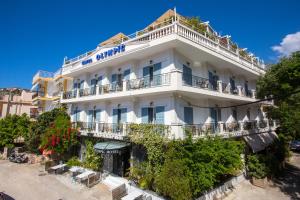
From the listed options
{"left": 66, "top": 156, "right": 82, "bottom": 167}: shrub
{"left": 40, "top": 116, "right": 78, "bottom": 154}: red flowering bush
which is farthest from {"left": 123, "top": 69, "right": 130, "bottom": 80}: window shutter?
{"left": 66, "top": 156, "right": 82, "bottom": 167}: shrub

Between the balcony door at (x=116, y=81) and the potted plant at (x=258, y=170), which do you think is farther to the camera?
the balcony door at (x=116, y=81)

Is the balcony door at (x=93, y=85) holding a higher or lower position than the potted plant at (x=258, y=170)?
higher

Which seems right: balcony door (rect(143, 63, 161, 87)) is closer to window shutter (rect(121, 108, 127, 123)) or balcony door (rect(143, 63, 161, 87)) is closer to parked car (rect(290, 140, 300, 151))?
window shutter (rect(121, 108, 127, 123))

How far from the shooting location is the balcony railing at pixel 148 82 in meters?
15.1

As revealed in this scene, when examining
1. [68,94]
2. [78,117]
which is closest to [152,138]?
[78,117]

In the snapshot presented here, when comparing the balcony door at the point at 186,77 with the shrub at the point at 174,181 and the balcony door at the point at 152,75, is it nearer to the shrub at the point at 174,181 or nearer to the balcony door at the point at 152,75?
the balcony door at the point at 152,75

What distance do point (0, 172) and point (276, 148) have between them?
32.0 m

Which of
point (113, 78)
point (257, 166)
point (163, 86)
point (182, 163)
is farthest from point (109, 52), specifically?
point (257, 166)

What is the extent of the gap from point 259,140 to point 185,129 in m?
13.9

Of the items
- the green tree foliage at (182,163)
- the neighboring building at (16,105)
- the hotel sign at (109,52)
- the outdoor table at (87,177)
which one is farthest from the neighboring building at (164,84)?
the neighboring building at (16,105)

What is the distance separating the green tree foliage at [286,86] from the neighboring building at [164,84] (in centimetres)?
319

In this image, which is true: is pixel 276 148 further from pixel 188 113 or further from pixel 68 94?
pixel 68 94

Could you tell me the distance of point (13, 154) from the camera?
2650 centimetres

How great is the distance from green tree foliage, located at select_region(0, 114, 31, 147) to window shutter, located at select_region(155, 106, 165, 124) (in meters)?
22.5
